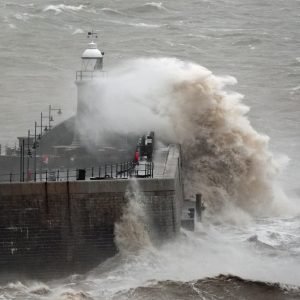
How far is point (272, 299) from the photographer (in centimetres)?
2172

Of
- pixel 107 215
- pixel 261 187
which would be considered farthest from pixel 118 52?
pixel 107 215

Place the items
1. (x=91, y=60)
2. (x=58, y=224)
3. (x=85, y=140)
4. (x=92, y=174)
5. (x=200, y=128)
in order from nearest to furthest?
1. (x=58, y=224)
2. (x=92, y=174)
3. (x=85, y=140)
4. (x=200, y=128)
5. (x=91, y=60)

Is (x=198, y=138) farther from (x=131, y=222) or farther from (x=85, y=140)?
(x=131, y=222)

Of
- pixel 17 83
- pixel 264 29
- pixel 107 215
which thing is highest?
pixel 264 29

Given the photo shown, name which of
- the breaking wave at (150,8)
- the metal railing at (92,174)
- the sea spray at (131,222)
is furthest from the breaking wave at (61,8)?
the sea spray at (131,222)

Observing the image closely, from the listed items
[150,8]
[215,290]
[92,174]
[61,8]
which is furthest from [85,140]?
[150,8]

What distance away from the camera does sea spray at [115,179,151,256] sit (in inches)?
891

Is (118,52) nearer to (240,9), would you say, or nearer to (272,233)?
(240,9)

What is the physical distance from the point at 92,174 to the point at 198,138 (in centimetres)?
672

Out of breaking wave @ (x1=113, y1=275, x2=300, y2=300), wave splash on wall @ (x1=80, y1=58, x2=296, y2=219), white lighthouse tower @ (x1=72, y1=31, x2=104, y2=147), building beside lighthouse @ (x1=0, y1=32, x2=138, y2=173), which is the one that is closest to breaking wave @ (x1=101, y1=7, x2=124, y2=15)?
wave splash on wall @ (x1=80, y1=58, x2=296, y2=219)

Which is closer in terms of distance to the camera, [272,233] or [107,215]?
[107,215]

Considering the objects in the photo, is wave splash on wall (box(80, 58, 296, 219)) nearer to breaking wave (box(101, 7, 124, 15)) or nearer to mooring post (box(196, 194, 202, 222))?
mooring post (box(196, 194, 202, 222))

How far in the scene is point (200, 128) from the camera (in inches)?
1192

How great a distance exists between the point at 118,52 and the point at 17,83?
696 cm
